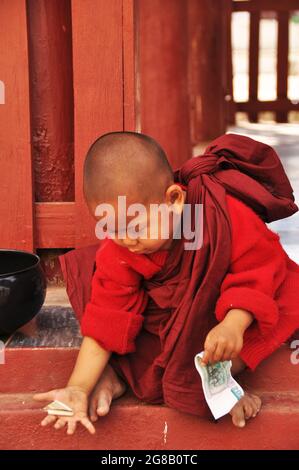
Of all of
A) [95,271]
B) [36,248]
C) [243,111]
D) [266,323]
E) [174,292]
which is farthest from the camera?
[243,111]

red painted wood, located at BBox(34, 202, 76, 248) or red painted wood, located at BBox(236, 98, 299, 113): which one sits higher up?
red painted wood, located at BBox(236, 98, 299, 113)

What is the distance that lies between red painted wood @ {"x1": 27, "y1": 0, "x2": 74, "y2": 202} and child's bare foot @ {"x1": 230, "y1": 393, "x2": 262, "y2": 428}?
39.8 inches

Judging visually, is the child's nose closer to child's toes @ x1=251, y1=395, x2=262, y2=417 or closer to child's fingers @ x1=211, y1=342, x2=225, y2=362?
child's fingers @ x1=211, y1=342, x2=225, y2=362

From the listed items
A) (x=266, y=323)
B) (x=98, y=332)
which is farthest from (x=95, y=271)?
(x=266, y=323)

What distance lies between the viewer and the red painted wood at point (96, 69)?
2.56 metres

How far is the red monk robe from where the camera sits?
78.7 inches

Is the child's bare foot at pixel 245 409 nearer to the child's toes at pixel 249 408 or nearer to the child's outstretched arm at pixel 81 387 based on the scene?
the child's toes at pixel 249 408

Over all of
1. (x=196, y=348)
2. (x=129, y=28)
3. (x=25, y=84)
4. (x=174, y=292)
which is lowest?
(x=196, y=348)

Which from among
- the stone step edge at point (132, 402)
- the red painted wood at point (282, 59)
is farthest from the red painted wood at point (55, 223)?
the red painted wood at point (282, 59)

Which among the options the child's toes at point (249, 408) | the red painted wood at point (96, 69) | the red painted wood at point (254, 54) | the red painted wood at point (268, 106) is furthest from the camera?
the red painted wood at point (268, 106)

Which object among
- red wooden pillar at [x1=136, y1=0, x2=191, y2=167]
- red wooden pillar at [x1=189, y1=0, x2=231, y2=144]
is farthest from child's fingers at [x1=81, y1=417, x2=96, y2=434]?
red wooden pillar at [x1=189, y1=0, x2=231, y2=144]

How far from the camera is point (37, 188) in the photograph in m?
2.76
